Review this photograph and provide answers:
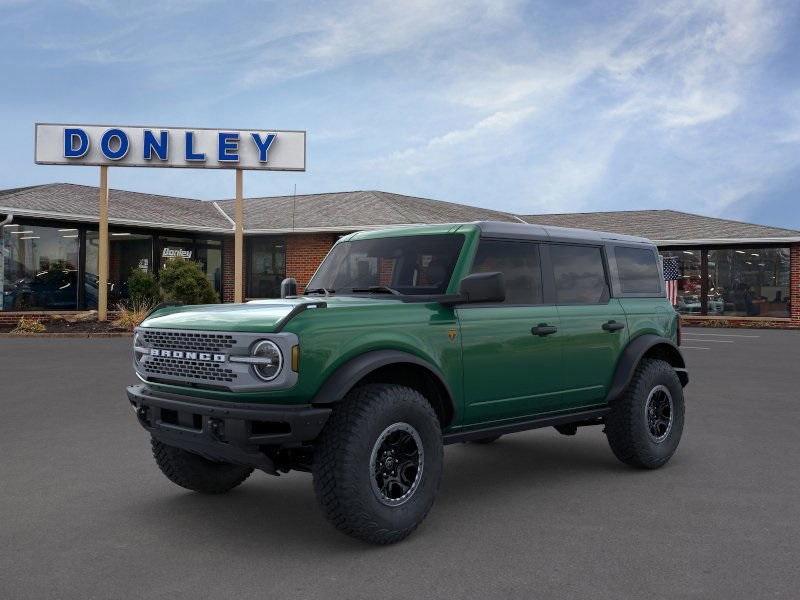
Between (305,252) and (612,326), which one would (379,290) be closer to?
(612,326)

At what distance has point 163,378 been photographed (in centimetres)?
492

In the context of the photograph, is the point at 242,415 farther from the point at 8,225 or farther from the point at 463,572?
the point at 8,225

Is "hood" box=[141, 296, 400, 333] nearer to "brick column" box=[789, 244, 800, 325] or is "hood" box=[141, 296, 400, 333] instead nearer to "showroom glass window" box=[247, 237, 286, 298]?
"showroom glass window" box=[247, 237, 286, 298]

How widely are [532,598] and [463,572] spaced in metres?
0.46

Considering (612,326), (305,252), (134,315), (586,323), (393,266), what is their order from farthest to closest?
1. (305,252)
2. (134,315)
3. (612,326)
4. (586,323)
5. (393,266)

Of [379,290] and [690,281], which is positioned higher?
[690,281]

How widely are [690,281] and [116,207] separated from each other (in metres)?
21.5

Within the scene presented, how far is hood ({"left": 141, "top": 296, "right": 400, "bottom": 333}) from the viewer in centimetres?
440

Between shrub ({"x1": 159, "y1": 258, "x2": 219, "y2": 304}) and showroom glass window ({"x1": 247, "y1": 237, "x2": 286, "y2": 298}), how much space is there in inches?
211

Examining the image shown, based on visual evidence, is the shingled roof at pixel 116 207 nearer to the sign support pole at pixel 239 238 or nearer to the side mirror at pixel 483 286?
the sign support pole at pixel 239 238

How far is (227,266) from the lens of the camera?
1179 inches

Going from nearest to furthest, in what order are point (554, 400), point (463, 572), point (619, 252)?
point (463, 572) → point (554, 400) → point (619, 252)

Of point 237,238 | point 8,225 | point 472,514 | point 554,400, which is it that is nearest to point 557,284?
point 554,400

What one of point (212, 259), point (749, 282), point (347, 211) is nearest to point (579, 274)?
point (347, 211)
